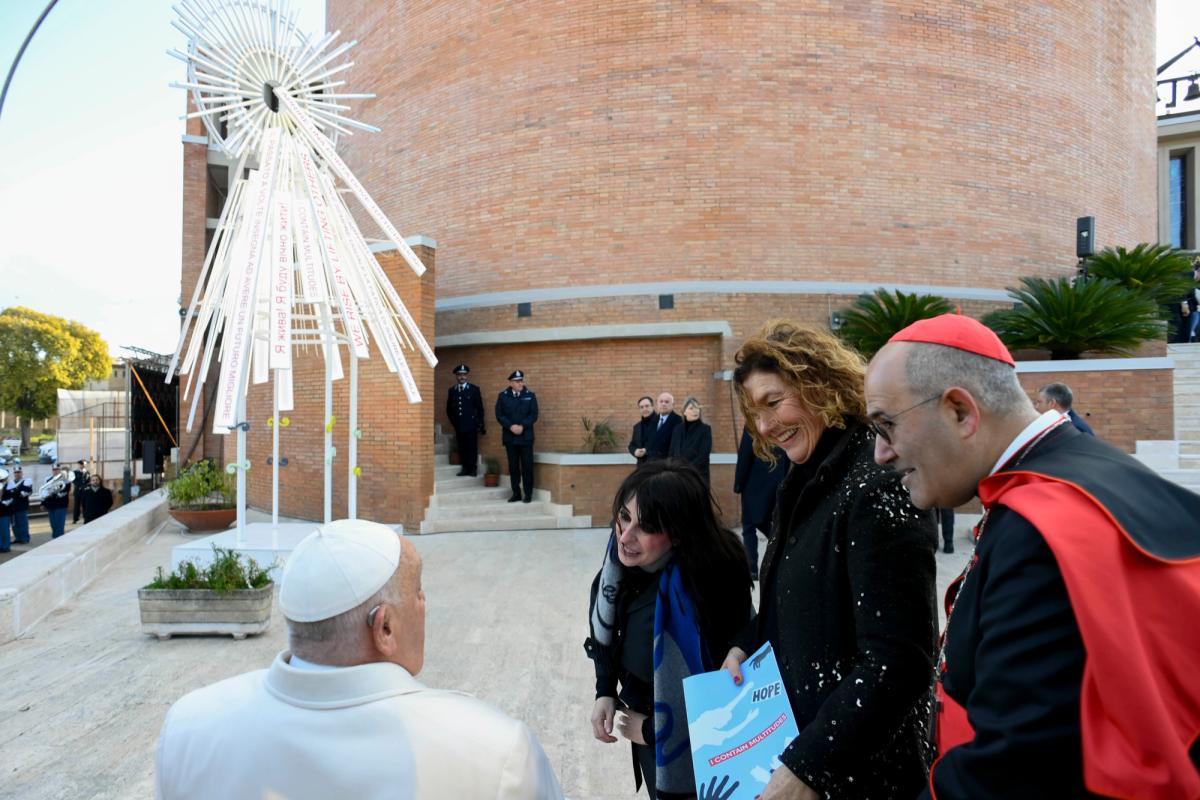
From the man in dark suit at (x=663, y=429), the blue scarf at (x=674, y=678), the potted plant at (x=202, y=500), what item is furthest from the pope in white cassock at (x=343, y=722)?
the potted plant at (x=202, y=500)

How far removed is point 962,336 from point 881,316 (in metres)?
10.5

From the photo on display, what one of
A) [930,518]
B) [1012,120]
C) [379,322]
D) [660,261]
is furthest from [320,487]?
[1012,120]

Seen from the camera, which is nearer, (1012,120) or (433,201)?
(1012,120)

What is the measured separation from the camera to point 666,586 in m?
2.27

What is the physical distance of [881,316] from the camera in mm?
11062

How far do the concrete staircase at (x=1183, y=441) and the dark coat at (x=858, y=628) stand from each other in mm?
10821

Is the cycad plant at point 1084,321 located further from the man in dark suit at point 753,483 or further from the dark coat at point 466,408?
the dark coat at point 466,408

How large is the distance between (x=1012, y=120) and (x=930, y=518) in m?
14.3

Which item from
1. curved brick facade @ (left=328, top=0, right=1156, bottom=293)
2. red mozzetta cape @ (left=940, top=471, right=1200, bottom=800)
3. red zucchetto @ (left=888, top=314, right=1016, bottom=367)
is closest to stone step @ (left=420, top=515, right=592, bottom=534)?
curved brick facade @ (left=328, top=0, right=1156, bottom=293)

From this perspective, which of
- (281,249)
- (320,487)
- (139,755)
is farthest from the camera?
(320,487)

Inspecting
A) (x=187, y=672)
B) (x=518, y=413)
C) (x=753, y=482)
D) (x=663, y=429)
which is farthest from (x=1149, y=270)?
(x=187, y=672)

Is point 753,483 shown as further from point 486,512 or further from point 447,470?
point 447,470

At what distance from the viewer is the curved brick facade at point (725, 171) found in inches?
484

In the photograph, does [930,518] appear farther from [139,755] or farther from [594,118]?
[594,118]
